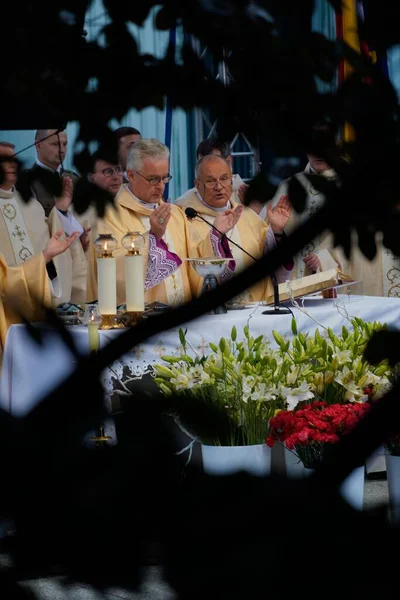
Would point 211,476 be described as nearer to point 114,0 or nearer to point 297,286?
point 114,0

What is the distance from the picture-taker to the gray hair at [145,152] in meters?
6.14

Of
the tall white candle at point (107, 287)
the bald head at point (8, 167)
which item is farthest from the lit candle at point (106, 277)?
the bald head at point (8, 167)

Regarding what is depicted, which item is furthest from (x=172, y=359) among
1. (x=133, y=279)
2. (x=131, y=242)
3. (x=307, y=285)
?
(x=307, y=285)

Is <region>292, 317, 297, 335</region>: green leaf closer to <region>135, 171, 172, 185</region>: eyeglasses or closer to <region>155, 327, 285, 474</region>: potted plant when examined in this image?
<region>155, 327, 285, 474</region>: potted plant

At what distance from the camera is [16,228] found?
656 centimetres

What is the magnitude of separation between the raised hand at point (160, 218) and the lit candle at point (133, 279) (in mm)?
693

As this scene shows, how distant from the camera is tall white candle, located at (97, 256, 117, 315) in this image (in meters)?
4.75

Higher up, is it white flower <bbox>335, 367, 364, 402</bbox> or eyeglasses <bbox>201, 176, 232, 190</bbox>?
eyeglasses <bbox>201, 176, 232, 190</bbox>

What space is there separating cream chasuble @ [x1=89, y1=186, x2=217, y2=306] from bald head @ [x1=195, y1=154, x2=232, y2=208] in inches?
9.6

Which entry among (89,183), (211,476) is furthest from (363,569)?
(89,183)

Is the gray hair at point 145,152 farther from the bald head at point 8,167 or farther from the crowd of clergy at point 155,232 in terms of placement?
the bald head at point 8,167

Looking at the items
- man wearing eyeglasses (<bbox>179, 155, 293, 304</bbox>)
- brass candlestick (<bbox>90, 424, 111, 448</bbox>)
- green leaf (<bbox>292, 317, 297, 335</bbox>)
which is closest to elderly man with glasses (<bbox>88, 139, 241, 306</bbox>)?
man wearing eyeglasses (<bbox>179, 155, 293, 304</bbox>)

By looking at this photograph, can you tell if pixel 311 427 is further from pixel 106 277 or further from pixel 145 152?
pixel 145 152

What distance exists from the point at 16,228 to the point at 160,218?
1272mm
